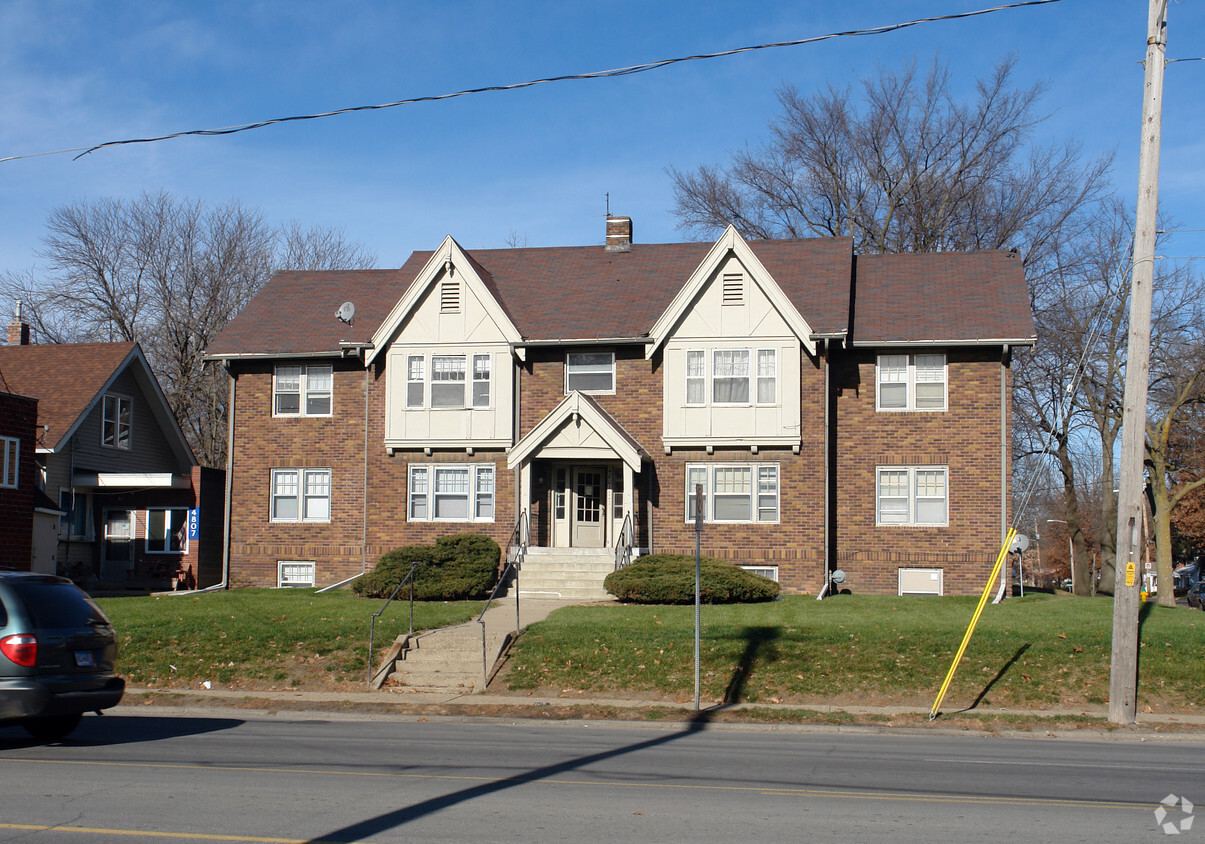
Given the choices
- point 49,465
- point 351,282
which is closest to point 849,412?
point 351,282

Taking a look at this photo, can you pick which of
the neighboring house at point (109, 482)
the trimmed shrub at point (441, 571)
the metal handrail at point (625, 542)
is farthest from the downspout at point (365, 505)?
the metal handrail at point (625, 542)

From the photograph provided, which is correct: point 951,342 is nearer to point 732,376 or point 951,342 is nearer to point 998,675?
point 732,376

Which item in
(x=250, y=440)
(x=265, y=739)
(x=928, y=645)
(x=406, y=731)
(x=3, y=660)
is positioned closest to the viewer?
(x=3, y=660)

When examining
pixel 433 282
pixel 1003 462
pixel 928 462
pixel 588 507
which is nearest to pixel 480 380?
pixel 433 282

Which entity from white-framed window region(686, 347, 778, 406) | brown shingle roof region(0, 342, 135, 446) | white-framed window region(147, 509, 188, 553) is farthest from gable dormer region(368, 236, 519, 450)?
brown shingle roof region(0, 342, 135, 446)

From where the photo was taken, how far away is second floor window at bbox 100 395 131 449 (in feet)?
108

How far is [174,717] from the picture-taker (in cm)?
1542

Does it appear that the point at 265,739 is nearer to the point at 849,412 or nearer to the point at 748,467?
the point at 748,467

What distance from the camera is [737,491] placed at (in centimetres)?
2667

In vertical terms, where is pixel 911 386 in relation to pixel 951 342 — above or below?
below

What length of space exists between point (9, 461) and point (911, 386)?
68.7 feet

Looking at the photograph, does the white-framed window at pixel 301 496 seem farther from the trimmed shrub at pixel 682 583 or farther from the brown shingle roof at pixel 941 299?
the brown shingle roof at pixel 941 299

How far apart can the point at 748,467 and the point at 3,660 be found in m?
18.2

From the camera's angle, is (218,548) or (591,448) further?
(218,548)
